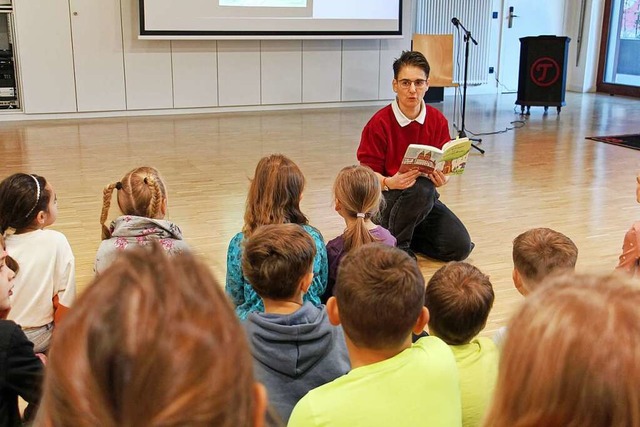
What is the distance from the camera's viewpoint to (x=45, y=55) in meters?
8.60

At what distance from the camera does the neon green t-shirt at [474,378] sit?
1817mm

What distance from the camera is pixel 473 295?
1925mm

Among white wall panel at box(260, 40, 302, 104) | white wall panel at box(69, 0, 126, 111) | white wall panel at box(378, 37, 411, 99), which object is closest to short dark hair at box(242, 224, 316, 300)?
white wall panel at box(69, 0, 126, 111)

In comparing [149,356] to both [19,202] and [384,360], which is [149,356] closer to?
[384,360]

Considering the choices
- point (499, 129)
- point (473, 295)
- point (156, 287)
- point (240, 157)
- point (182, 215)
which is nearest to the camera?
point (156, 287)

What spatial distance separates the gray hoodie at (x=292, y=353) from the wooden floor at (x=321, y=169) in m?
1.31

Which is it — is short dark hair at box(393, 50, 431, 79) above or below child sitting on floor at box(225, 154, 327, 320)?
above

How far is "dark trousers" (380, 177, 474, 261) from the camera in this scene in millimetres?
4000

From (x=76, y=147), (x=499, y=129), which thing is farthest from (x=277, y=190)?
(x=499, y=129)

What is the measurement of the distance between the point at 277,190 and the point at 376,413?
1416mm

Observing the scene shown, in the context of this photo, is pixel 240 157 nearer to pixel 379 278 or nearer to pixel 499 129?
pixel 499 129

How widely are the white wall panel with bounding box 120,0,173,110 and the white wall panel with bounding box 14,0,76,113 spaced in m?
0.68

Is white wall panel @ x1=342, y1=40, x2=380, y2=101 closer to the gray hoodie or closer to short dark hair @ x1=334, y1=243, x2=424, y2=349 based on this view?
the gray hoodie

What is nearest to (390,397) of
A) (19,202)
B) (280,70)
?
(19,202)
